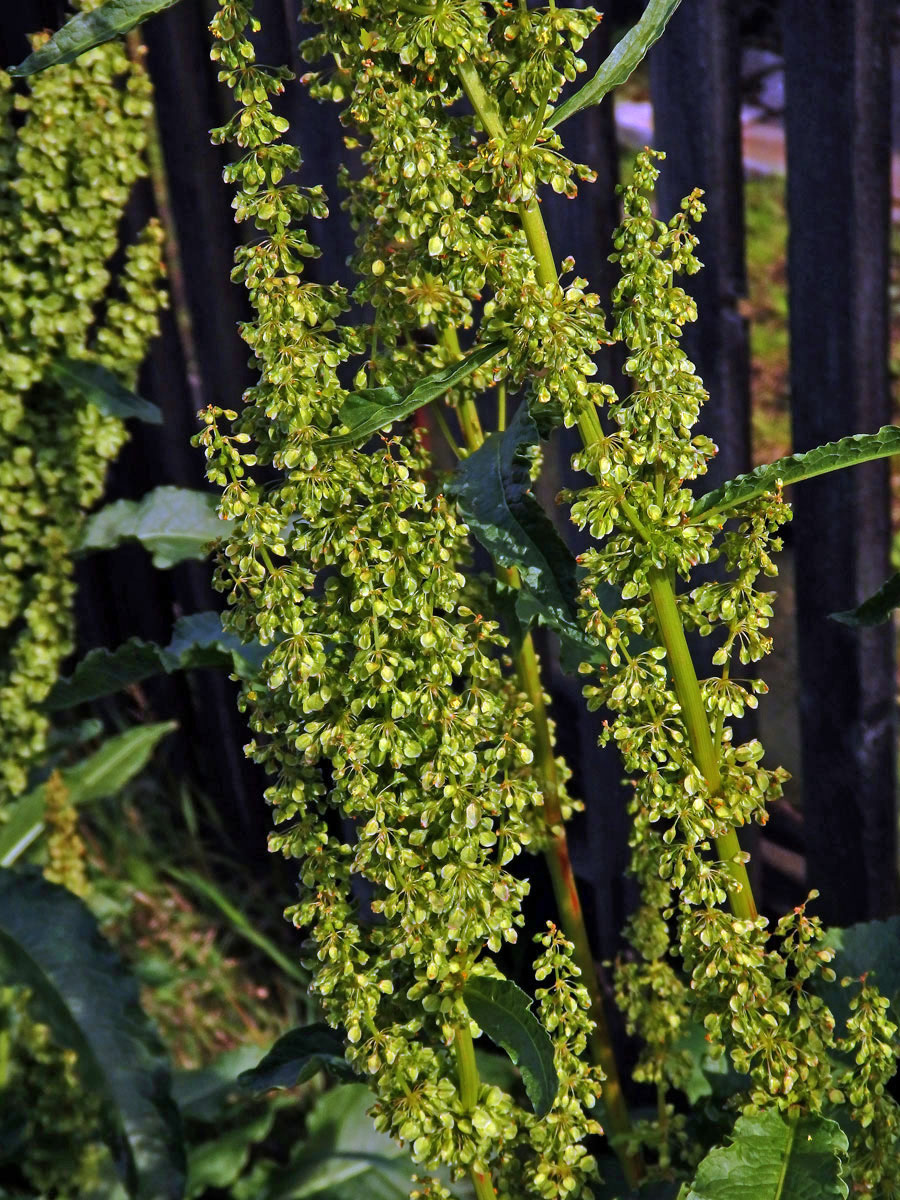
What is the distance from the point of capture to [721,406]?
1964mm

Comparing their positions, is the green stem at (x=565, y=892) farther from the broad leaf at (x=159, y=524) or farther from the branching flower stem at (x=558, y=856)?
the broad leaf at (x=159, y=524)

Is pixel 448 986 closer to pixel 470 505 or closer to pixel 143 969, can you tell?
pixel 470 505

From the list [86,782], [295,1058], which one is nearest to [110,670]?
[295,1058]

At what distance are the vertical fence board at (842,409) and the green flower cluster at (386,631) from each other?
0.72 metres

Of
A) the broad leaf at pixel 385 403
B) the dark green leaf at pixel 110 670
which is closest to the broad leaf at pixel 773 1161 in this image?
the broad leaf at pixel 385 403

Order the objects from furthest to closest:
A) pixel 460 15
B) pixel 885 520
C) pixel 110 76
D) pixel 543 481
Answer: pixel 543 481, pixel 110 76, pixel 885 520, pixel 460 15

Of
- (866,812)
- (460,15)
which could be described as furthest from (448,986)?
(866,812)

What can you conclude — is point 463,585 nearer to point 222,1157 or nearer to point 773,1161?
point 773,1161

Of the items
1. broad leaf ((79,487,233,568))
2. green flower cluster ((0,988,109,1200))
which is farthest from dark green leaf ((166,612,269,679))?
green flower cluster ((0,988,109,1200))

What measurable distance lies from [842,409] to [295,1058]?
115 cm

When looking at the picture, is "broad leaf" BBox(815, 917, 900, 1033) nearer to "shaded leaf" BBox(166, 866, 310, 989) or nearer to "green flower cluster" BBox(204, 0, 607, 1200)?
"green flower cluster" BBox(204, 0, 607, 1200)

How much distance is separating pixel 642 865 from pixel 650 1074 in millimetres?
261

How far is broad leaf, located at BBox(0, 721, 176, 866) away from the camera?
2.66 meters

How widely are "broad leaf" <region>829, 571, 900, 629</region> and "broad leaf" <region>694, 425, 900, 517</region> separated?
0.54ft
